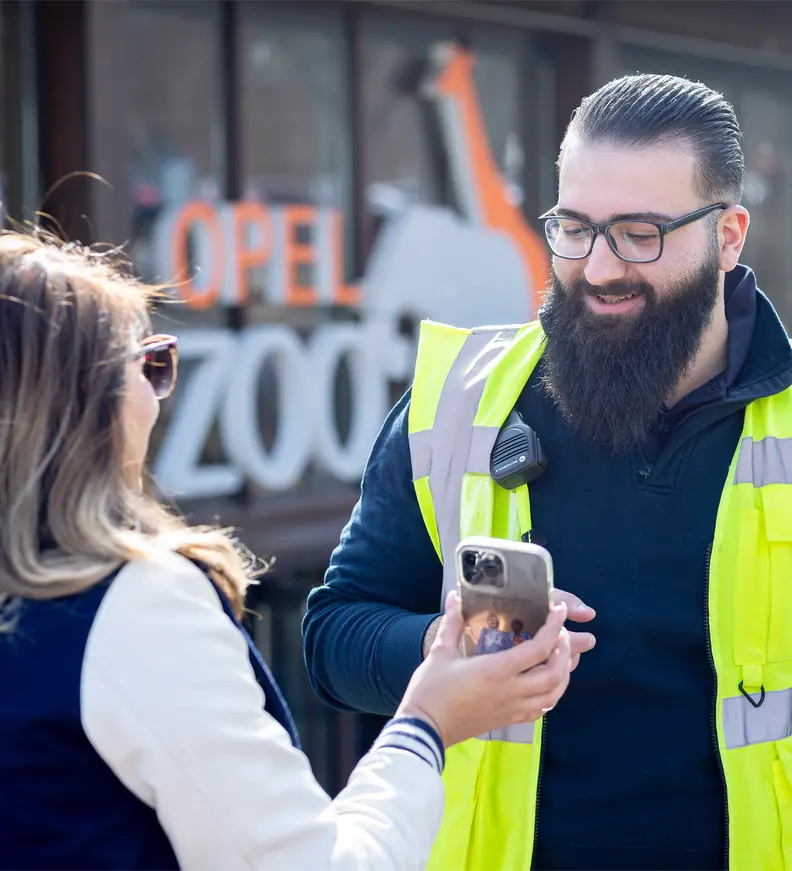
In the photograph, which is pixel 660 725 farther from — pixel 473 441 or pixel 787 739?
pixel 473 441

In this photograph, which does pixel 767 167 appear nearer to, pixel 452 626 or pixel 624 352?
pixel 624 352

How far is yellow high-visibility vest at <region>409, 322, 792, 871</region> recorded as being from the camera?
6.48 feet

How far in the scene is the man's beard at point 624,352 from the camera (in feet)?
6.97

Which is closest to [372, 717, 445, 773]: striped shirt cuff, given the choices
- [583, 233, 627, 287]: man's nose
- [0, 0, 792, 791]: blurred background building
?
[583, 233, 627, 287]: man's nose

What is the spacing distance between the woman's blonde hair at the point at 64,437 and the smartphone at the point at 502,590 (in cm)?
32

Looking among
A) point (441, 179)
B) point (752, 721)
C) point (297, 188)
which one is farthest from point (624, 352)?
point (441, 179)

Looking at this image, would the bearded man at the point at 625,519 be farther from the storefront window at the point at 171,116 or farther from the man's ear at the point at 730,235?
the storefront window at the point at 171,116

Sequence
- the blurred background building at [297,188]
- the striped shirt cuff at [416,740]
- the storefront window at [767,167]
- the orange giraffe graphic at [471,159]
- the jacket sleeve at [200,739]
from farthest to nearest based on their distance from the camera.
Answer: the storefront window at [767,167] → the orange giraffe graphic at [471,159] → the blurred background building at [297,188] → the striped shirt cuff at [416,740] → the jacket sleeve at [200,739]

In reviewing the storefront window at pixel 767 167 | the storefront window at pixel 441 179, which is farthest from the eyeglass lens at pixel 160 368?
the storefront window at pixel 767 167

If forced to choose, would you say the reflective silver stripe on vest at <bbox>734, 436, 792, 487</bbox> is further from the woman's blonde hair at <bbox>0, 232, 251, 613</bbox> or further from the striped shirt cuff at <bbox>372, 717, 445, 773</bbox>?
the woman's blonde hair at <bbox>0, 232, 251, 613</bbox>

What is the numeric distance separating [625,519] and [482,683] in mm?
536

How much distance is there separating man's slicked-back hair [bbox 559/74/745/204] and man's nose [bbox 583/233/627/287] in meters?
0.18

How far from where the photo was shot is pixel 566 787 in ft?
6.68

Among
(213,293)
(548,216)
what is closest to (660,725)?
(548,216)
